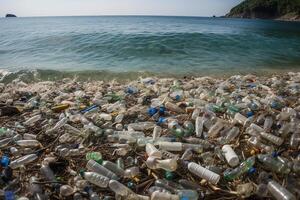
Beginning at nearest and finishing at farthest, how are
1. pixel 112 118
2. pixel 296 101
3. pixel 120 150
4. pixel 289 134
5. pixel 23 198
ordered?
pixel 23 198 < pixel 120 150 < pixel 289 134 < pixel 112 118 < pixel 296 101

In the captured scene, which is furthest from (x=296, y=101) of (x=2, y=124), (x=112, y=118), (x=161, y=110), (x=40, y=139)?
(x=2, y=124)

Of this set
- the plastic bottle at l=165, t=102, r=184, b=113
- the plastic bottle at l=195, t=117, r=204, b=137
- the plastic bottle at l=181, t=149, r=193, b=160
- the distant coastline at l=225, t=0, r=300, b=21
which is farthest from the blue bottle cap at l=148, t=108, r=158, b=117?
the distant coastline at l=225, t=0, r=300, b=21

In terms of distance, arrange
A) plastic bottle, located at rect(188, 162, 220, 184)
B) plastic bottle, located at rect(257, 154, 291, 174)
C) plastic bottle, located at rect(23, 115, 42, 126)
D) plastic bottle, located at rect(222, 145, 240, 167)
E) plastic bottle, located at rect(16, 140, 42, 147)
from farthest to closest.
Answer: plastic bottle, located at rect(23, 115, 42, 126)
plastic bottle, located at rect(16, 140, 42, 147)
plastic bottle, located at rect(222, 145, 240, 167)
plastic bottle, located at rect(257, 154, 291, 174)
plastic bottle, located at rect(188, 162, 220, 184)

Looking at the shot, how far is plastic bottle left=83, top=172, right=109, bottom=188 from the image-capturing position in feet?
8.27

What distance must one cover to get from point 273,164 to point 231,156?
434 millimetres

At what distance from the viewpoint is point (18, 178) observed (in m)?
2.70

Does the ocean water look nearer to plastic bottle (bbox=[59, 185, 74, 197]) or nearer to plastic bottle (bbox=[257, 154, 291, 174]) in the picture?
plastic bottle (bbox=[257, 154, 291, 174])

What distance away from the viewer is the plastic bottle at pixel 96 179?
2520 mm

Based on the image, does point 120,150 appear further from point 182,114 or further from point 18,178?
point 182,114

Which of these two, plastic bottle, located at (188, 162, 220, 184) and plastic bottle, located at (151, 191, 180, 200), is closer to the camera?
plastic bottle, located at (151, 191, 180, 200)

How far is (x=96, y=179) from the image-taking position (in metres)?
2.55

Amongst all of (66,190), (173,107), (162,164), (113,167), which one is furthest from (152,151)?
(173,107)

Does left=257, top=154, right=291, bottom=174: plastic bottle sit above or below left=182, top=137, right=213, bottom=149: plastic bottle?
below

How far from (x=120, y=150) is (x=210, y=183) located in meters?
1.10
